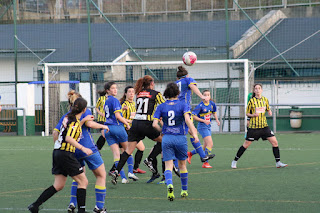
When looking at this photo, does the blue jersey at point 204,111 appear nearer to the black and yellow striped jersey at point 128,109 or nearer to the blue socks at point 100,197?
the black and yellow striped jersey at point 128,109

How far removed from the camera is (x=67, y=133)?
22.6 ft

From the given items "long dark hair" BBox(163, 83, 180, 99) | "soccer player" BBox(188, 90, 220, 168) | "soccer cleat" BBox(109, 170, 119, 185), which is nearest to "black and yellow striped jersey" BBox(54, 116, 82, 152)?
"long dark hair" BBox(163, 83, 180, 99)

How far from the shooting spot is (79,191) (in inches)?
277

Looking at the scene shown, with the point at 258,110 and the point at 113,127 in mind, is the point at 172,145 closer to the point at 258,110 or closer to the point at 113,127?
the point at 113,127

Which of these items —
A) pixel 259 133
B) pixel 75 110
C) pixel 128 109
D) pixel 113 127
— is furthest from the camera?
pixel 259 133

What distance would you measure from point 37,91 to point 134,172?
55.9 feet

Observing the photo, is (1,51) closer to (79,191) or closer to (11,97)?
(11,97)

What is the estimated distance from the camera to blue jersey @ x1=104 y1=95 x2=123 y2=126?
9820mm

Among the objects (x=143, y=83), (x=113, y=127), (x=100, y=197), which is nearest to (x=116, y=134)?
(x=113, y=127)

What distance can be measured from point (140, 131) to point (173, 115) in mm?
1645

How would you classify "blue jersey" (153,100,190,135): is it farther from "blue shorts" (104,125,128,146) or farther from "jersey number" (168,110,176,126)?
"blue shorts" (104,125,128,146)

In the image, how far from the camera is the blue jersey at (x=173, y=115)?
823 centimetres

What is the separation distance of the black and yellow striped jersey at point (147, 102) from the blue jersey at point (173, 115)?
1415 millimetres

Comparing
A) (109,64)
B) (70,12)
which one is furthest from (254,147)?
(70,12)
